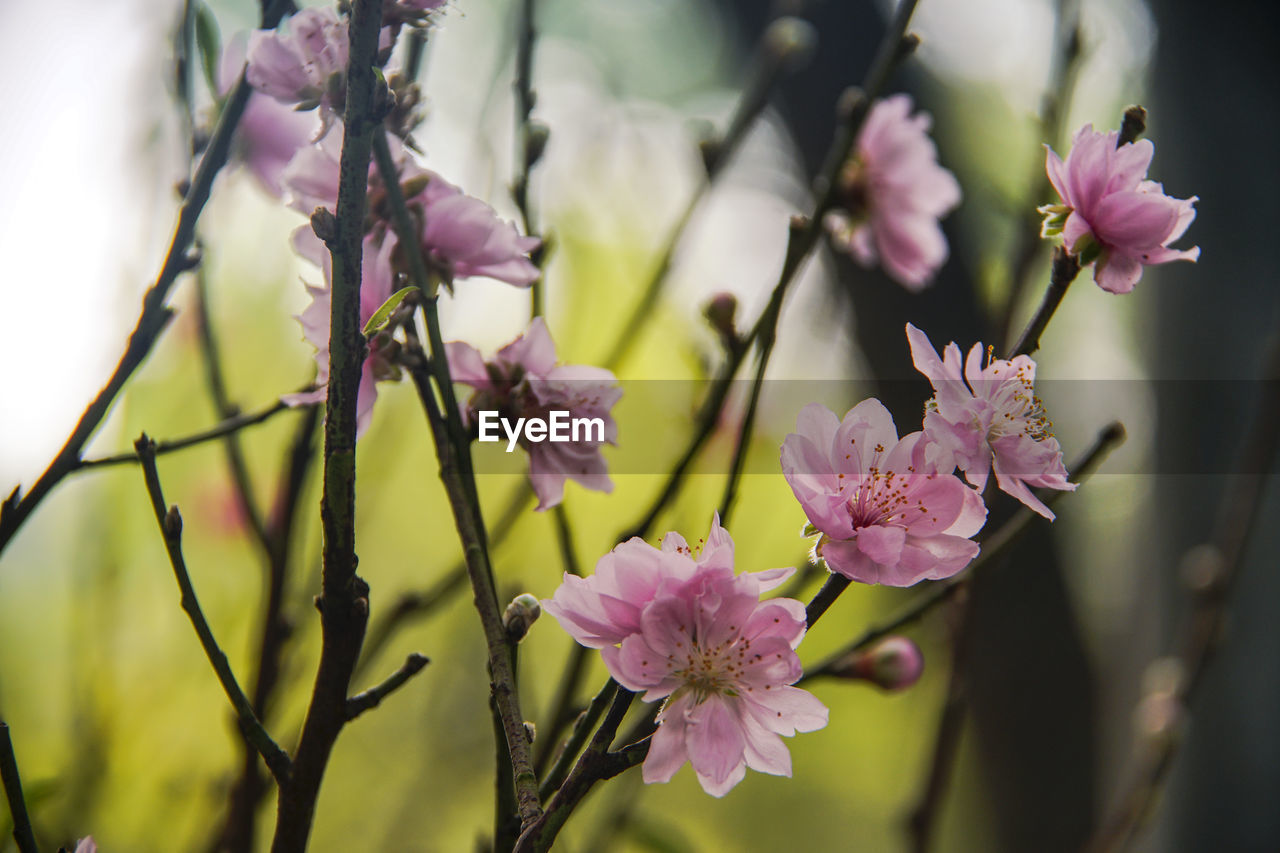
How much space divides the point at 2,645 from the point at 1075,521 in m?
1.95

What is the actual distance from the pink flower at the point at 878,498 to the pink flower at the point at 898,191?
0.47 metres

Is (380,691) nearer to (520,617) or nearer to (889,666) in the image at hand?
(520,617)

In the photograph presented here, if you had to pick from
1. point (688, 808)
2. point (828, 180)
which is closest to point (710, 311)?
point (828, 180)

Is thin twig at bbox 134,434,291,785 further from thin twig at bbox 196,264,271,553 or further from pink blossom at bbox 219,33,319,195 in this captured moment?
pink blossom at bbox 219,33,319,195

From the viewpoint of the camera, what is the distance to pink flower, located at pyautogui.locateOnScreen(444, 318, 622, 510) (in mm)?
447

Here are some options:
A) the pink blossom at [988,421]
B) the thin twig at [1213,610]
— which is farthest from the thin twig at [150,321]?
the thin twig at [1213,610]

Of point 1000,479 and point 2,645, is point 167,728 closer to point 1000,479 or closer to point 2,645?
point 2,645

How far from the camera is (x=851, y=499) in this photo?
1.11ft

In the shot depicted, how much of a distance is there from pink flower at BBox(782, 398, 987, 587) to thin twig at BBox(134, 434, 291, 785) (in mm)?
233

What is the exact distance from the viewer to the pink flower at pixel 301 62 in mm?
406

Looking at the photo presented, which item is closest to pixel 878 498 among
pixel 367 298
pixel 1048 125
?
pixel 367 298

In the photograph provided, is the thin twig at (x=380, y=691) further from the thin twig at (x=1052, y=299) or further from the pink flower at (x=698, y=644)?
the thin twig at (x=1052, y=299)

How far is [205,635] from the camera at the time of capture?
363 mm

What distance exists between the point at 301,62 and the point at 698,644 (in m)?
0.33
